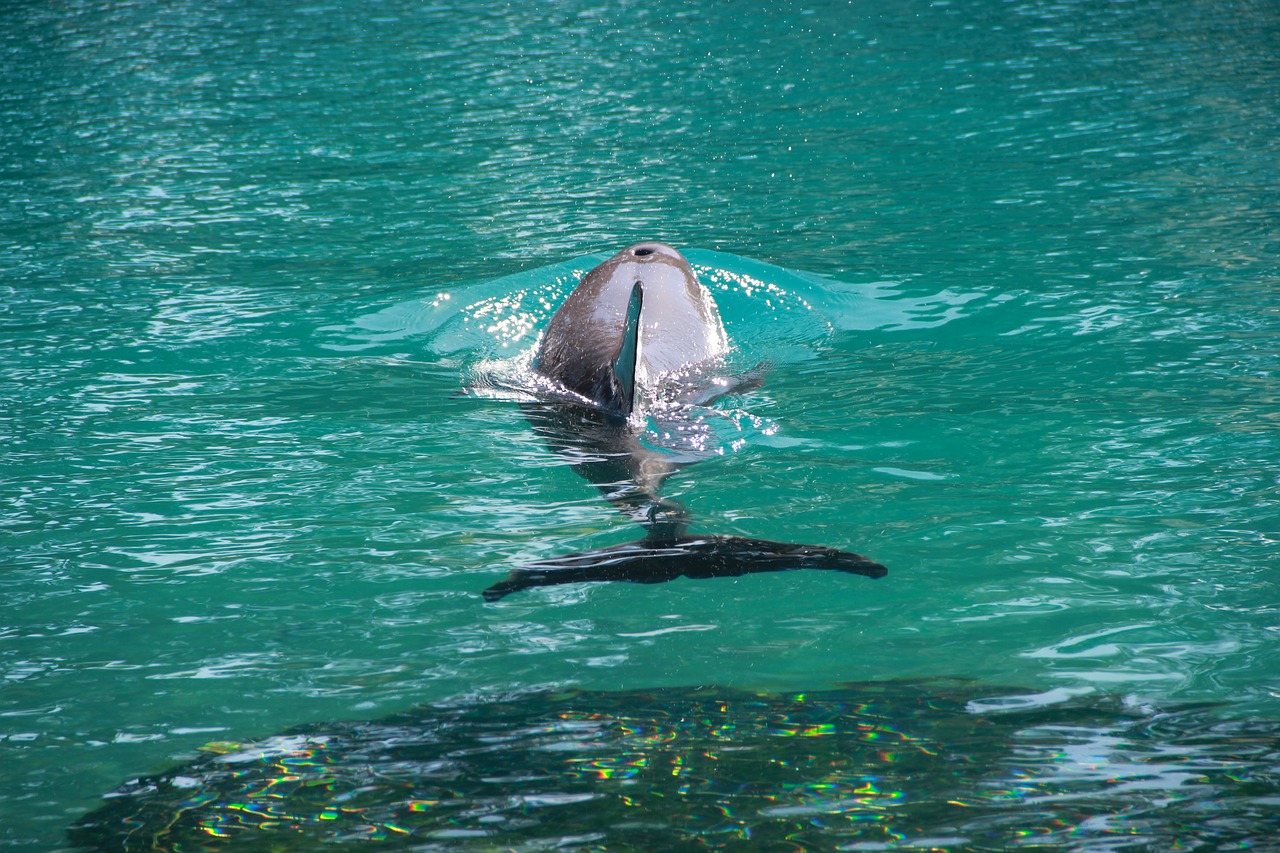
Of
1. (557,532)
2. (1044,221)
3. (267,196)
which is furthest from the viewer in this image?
(267,196)

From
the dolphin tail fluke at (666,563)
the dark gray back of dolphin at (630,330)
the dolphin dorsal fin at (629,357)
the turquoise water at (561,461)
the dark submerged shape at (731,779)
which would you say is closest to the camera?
the dark submerged shape at (731,779)

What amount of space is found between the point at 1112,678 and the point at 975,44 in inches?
744

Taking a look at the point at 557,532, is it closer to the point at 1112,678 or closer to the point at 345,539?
the point at 345,539

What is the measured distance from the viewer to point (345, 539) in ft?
19.5

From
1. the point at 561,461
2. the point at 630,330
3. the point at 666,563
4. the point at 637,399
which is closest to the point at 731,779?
the point at 666,563

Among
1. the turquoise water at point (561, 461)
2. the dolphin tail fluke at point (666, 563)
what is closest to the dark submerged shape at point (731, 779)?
the turquoise water at point (561, 461)

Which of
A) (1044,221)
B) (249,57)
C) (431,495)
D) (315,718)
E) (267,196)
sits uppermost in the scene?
(249,57)

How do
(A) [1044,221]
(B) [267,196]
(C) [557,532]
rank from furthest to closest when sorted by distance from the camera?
(B) [267,196], (A) [1044,221], (C) [557,532]

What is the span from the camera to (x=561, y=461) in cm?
676

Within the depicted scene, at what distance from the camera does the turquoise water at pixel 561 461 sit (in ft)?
16.0

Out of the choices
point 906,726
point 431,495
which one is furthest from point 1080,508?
point 431,495

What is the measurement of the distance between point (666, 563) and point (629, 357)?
1.94 m

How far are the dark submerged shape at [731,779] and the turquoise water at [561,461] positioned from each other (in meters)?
0.12

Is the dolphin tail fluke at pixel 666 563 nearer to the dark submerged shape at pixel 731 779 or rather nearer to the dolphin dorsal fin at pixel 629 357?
the dark submerged shape at pixel 731 779
